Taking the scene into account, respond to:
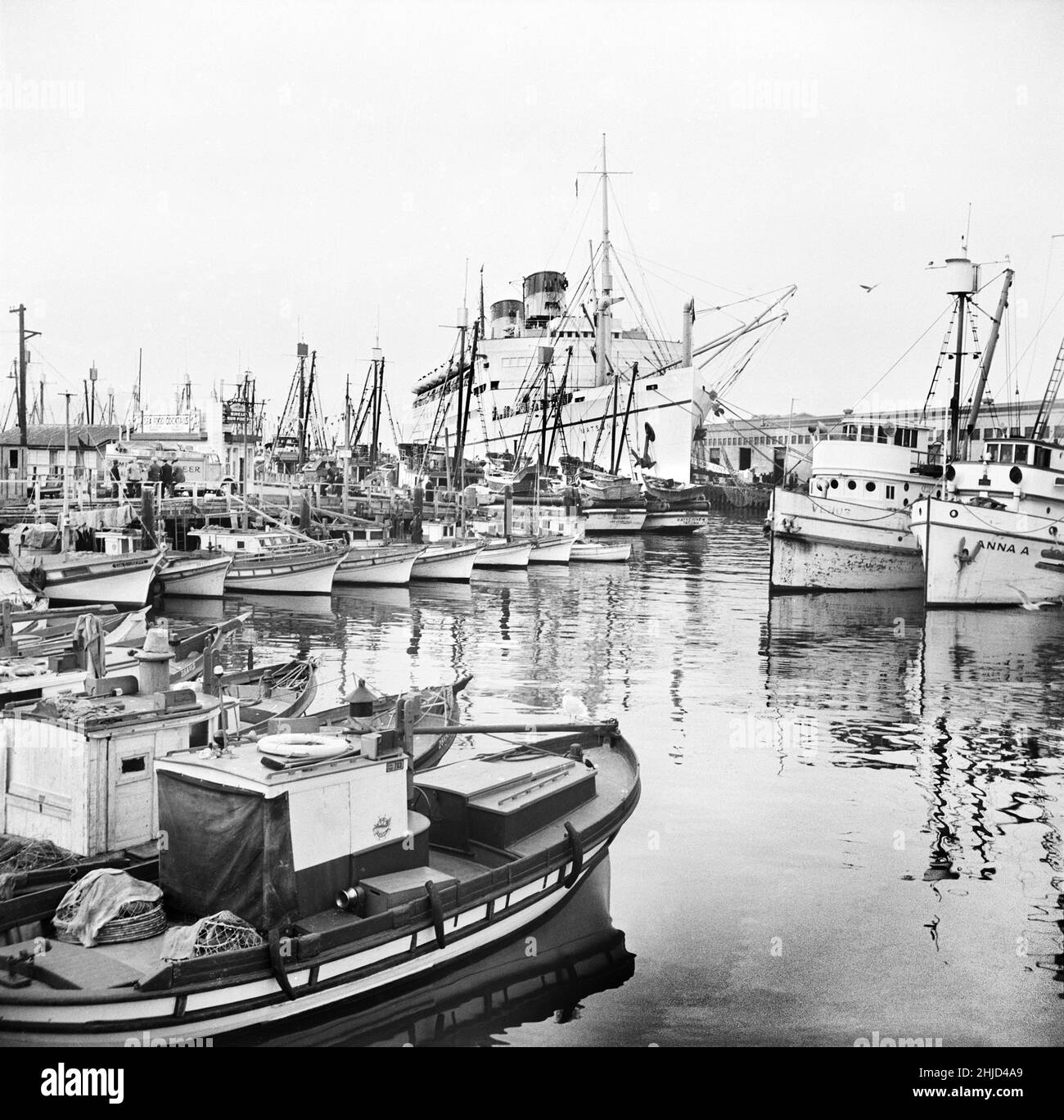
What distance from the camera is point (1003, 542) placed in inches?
1582

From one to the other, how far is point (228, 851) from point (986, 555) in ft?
122

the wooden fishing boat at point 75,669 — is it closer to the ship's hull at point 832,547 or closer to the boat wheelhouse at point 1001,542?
the boat wheelhouse at point 1001,542

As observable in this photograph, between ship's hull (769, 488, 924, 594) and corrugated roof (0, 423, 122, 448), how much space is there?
41.1 metres

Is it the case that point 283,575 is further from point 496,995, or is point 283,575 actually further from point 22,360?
point 496,995

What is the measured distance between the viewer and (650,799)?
1652 cm

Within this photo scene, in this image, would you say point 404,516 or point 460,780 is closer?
point 460,780

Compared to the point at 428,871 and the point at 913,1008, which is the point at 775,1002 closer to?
the point at 913,1008

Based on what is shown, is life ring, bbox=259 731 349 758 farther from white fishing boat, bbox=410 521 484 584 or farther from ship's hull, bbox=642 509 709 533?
ship's hull, bbox=642 509 709 533

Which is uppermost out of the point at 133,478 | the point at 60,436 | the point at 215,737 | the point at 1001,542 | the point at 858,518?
the point at 60,436

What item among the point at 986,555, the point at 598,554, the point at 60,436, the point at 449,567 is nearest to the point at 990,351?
the point at 986,555

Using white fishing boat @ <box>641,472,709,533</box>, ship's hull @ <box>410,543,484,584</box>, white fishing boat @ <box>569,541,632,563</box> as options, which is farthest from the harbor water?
white fishing boat @ <box>641,472,709,533</box>

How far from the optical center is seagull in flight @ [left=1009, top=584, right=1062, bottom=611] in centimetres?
4075
